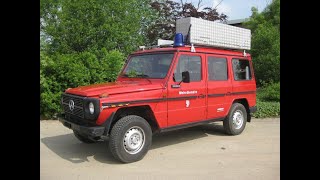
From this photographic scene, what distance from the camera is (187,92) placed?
21.2 feet

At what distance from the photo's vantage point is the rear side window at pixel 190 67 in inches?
248

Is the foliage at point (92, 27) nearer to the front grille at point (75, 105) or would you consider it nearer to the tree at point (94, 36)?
the tree at point (94, 36)

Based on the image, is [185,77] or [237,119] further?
[237,119]

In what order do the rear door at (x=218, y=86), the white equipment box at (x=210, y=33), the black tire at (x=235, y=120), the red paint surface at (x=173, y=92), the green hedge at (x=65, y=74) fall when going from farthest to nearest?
the green hedge at (x=65, y=74)
the black tire at (x=235, y=120)
the rear door at (x=218, y=86)
the white equipment box at (x=210, y=33)
the red paint surface at (x=173, y=92)

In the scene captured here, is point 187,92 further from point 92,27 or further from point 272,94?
point 272,94

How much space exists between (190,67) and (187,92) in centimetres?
57

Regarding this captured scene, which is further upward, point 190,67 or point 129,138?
point 190,67

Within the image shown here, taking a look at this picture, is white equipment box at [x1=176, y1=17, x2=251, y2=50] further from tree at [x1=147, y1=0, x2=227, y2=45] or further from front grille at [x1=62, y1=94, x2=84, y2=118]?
tree at [x1=147, y1=0, x2=227, y2=45]

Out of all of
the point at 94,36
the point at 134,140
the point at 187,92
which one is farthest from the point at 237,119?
the point at 94,36

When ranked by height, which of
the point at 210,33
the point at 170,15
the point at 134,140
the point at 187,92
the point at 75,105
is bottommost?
the point at 134,140

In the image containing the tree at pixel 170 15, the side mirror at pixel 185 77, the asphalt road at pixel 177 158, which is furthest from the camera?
the tree at pixel 170 15

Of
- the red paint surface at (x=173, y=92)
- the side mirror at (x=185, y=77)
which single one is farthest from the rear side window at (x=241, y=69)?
the side mirror at (x=185, y=77)

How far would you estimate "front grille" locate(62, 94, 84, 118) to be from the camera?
5566 millimetres

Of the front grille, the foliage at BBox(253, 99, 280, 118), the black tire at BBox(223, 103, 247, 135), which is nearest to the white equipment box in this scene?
the black tire at BBox(223, 103, 247, 135)
